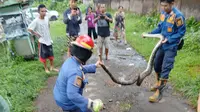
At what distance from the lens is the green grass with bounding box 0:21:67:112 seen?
16.7 ft

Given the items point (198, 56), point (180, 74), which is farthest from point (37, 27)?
point (198, 56)

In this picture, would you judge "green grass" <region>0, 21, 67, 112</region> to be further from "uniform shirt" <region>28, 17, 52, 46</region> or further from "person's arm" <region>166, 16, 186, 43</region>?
"person's arm" <region>166, 16, 186, 43</region>

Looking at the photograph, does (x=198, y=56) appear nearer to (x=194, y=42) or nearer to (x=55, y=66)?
(x=194, y=42)

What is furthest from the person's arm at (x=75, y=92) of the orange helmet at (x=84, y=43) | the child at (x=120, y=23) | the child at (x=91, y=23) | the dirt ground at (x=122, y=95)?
the child at (x=120, y=23)

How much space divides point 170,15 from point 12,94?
3.70 meters

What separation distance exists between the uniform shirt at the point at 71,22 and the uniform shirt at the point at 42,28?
24.7 inches

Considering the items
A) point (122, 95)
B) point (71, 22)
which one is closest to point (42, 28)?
point (71, 22)

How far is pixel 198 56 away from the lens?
7543 mm

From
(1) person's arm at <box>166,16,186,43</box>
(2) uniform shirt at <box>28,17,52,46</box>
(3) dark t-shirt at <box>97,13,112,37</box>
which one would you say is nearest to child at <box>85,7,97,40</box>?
(3) dark t-shirt at <box>97,13,112,37</box>

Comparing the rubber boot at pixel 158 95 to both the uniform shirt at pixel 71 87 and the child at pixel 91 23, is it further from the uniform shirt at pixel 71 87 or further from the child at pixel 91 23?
the child at pixel 91 23

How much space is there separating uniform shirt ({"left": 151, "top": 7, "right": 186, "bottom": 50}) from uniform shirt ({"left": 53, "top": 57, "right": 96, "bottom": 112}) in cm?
229

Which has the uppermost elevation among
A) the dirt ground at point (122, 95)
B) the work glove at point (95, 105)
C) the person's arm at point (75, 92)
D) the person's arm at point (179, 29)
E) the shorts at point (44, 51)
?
the person's arm at point (179, 29)

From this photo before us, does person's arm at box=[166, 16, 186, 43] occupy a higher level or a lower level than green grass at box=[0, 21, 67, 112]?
higher

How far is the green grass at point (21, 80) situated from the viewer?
5100 millimetres
